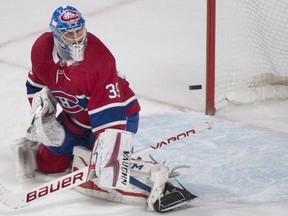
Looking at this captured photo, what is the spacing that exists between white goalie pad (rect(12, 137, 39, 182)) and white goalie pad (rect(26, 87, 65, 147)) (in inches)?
Answer: 3.8

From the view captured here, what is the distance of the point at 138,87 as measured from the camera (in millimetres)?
4059

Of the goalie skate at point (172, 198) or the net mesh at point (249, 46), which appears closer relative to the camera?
the goalie skate at point (172, 198)

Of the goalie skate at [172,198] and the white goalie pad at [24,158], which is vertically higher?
the white goalie pad at [24,158]

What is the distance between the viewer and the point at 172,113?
3.76 metres

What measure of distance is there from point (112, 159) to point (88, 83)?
27 cm

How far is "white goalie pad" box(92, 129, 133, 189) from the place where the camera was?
259 cm

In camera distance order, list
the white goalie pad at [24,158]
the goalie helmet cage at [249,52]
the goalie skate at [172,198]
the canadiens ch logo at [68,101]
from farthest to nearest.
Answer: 1. the goalie helmet cage at [249,52]
2. the white goalie pad at [24,158]
3. the canadiens ch logo at [68,101]
4. the goalie skate at [172,198]

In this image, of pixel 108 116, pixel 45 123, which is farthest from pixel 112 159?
pixel 45 123

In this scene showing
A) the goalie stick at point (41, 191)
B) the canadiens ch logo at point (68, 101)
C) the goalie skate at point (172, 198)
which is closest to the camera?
the goalie stick at point (41, 191)

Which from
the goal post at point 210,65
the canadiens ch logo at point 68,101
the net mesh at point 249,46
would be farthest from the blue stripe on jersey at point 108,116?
the net mesh at point 249,46

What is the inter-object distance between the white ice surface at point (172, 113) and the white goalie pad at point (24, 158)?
5cm

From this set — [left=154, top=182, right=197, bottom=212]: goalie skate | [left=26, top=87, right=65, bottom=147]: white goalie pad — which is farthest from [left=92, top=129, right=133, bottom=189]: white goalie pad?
[left=26, top=87, right=65, bottom=147]: white goalie pad

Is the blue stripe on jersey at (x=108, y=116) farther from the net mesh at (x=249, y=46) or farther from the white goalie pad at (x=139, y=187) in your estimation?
the net mesh at (x=249, y=46)

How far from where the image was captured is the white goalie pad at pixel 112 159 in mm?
2592
